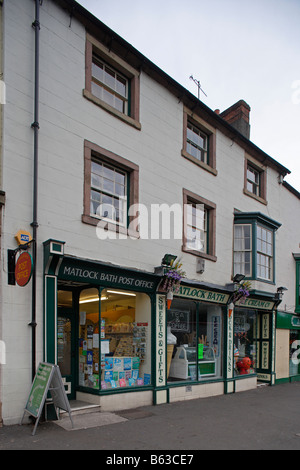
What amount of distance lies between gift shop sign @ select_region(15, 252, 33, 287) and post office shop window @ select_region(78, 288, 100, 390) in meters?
2.57

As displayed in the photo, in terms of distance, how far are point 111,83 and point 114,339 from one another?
6.60m

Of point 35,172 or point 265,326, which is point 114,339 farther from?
point 265,326

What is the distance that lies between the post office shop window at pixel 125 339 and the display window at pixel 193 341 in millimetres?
868

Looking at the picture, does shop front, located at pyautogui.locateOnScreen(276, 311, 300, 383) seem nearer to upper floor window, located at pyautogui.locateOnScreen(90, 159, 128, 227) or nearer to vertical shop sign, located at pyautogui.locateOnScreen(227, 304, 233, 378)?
vertical shop sign, located at pyautogui.locateOnScreen(227, 304, 233, 378)

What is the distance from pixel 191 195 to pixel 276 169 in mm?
6778

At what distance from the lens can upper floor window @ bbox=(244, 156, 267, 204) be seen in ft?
52.3

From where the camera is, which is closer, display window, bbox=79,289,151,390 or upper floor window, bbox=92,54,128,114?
display window, bbox=79,289,151,390

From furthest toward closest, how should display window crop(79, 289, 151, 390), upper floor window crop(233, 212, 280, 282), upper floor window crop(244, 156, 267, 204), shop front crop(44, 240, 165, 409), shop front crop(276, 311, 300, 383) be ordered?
shop front crop(276, 311, 300, 383)
upper floor window crop(244, 156, 267, 204)
upper floor window crop(233, 212, 280, 282)
display window crop(79, 289, 151, 390)
shop front crop(44, 240, 165, 409)

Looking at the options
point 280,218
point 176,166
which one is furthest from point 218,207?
point 280,218

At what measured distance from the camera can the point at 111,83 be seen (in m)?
10.7

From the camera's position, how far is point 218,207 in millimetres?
13836

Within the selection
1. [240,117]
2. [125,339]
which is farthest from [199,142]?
[125,339]

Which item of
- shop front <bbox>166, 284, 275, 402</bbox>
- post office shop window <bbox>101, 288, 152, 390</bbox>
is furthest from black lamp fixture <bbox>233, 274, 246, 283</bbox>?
post office shop window <bbox>101, 288, 152, 390</bbox>

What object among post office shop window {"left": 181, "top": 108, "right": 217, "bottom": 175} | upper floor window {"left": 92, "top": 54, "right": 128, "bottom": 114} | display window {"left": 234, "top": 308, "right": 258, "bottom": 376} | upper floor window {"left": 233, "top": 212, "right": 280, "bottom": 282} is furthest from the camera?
upper floor window {"left": 233, "top": 212, "right": 280, "bottom": 282}
